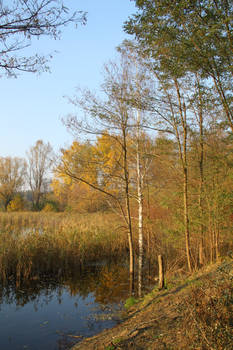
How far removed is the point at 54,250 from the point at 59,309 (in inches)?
109

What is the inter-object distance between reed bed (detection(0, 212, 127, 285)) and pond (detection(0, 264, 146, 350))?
0.41 meters

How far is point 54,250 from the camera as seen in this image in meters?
9.00

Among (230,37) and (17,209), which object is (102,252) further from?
(17,209)

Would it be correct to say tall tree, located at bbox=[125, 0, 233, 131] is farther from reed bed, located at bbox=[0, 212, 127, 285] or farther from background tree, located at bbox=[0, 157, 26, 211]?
background tree, located at bbox=[0, 157, 26, 211]

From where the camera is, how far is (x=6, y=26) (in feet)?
11.3

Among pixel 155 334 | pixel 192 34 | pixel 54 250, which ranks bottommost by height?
pixel 155 334

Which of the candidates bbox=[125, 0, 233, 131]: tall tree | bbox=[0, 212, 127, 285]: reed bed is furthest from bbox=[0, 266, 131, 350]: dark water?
bbox=[125, 0, 233, 131]: tall tree

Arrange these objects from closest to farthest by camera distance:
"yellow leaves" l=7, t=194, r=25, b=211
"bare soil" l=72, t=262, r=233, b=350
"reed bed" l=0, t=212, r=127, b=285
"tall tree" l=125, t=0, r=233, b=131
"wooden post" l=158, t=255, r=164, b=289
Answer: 1. "bare soil" l=72, t=262, r=233, b=350
2. "tall tree" l=125, t=0, r=233, b=131
3. "wooden post" l=158, t=255, r=164, b=289
4. "reed bed" l=0, t=212, r=127, b=285
5. "yellow leaves" l=7, t=194, r=25, b=211

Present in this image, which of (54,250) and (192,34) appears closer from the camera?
(192,34)

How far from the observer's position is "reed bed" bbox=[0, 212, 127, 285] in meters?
7.86

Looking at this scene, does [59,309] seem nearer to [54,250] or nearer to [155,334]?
[54,250]

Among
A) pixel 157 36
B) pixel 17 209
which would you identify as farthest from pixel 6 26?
pixel 17 209

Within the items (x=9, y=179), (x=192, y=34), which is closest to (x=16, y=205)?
(x=9, y=179)

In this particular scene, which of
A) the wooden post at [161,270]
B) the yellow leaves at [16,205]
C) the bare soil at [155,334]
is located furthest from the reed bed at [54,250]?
the yellow leaves at [16,205]
